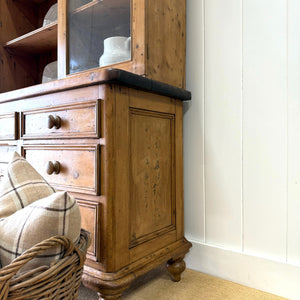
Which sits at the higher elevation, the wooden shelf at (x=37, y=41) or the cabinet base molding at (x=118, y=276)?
the wooden shelf at (x=37, y=41)

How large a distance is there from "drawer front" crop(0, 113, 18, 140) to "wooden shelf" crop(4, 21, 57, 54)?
61 cm

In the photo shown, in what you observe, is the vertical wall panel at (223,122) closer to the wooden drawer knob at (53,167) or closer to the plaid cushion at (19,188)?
the wooden drawer knob at (53,167)

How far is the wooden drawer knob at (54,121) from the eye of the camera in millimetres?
968

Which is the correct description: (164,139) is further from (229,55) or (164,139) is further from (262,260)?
(262,260)

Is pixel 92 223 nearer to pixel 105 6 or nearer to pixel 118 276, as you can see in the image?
pixel 118 276

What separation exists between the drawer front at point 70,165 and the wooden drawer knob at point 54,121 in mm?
77

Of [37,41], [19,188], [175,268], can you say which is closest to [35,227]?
[19,188]

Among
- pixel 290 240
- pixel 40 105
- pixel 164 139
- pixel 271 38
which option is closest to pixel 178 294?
pixel 290 240

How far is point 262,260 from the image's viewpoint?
1.08 metres

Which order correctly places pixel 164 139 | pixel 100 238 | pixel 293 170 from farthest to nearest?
1. pixel 164 139
2. pixel 293 170
3. pixel 100 238

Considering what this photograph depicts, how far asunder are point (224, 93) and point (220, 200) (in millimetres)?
473

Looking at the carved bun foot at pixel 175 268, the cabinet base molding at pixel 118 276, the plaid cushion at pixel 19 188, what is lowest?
the carved bun foot at pixel 175 268

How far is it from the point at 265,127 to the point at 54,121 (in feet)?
2.67

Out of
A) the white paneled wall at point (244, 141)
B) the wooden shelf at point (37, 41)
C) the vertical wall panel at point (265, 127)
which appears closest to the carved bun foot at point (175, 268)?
the white paneled wall at point (244, 141)
